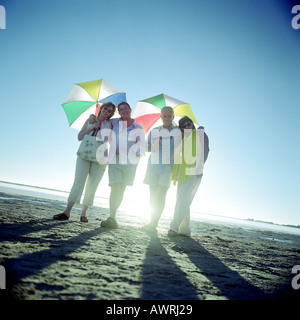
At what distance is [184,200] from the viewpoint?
4223mm

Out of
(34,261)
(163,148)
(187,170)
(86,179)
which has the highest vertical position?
(163,148)

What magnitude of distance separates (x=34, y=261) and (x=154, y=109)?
4497 millimetres

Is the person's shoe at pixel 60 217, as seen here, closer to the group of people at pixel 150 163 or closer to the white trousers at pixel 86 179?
the group of people at pixel 150 163

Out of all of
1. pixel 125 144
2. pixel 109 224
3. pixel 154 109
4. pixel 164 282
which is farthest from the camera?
pixel 154 109

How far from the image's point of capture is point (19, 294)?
3.61 ft

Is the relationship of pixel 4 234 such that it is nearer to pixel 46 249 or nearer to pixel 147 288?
pixel 46 249

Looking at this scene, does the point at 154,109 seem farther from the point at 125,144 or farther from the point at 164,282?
the point at 164,282

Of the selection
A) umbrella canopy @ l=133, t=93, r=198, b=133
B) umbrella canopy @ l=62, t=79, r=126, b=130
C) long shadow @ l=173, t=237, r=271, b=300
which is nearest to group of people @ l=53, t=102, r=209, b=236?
umbrella canopy @ l=62, t=79, r=126, b=130

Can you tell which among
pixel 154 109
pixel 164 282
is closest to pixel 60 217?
pixel 164 282

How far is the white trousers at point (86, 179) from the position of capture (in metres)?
4.01

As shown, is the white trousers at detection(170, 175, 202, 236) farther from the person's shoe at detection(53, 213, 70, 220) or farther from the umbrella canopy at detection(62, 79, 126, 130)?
the umbrella canopy at detection(62, 79, 126, 130)

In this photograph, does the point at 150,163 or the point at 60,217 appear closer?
the point at 60,217

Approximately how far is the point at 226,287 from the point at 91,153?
10.2ft

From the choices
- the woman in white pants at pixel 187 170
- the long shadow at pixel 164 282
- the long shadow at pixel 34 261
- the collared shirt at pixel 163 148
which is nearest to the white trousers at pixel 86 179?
the collared shirt at pixel 163 148
